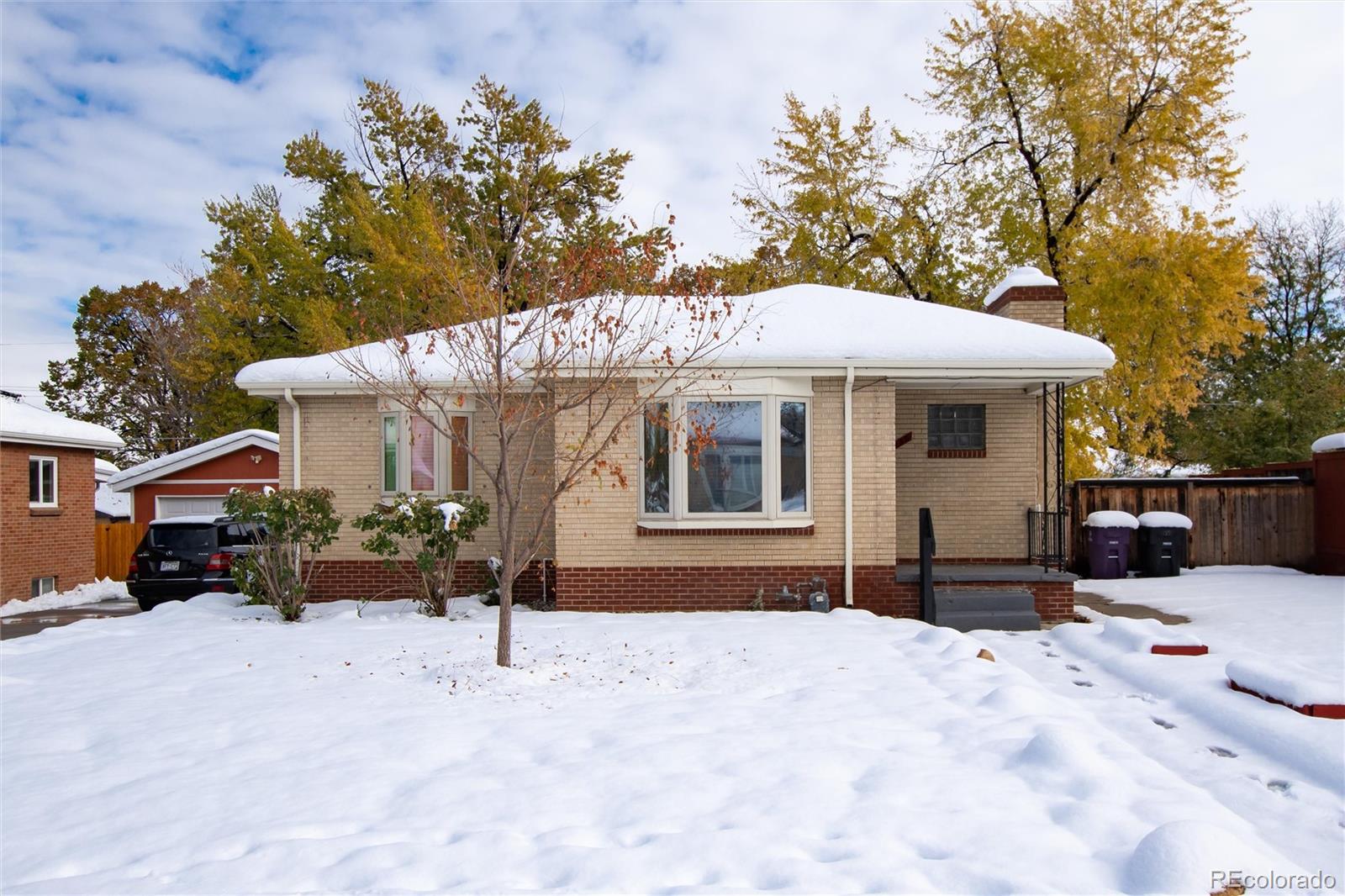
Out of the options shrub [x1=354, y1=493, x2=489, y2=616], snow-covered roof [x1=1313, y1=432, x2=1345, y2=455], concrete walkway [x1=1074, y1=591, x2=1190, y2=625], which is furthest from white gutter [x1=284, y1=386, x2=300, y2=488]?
snow-covered roof [x1=1313, y1=432, x2=1345, y2=455]

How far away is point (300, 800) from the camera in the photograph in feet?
15.0

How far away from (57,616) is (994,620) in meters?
13.8

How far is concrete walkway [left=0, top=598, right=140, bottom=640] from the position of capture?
12273 millimetres

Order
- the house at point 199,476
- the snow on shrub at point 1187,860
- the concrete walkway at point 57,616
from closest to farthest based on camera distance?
the snow on shrub at point 1187,860 → the concrete walkway at point 57,616 → the house at point 199,476

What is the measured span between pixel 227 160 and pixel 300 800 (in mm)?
21466

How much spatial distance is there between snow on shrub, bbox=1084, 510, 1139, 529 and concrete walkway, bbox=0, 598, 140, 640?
15.4 metres

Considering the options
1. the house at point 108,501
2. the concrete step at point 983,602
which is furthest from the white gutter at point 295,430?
the house at point 108,501

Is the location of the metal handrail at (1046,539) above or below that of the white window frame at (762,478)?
below

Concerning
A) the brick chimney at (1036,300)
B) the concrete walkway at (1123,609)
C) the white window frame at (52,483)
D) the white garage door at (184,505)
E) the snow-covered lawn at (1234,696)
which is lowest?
the concrete walkway at (1123,609)

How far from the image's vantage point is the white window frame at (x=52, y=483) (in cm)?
1666

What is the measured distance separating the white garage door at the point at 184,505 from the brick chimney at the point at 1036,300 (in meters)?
18.2

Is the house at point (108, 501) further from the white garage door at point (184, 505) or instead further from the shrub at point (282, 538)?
the shrub at point (282, 538)

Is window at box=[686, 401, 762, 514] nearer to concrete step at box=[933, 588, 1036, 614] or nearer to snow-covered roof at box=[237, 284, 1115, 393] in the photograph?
snow-covered roof at box=[237, 284, 1115, 393]

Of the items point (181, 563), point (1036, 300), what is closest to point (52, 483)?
point (181, 563)
